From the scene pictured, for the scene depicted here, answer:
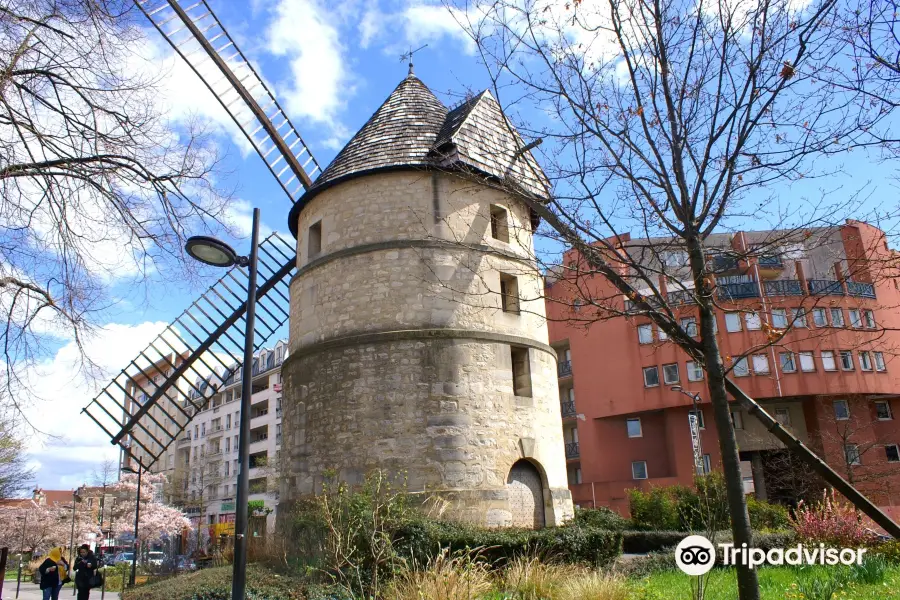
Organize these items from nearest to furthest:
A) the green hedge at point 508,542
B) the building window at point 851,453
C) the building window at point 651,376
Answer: the green hedge at point 508,542, the building window at point 851,453, the building window at point 651,376

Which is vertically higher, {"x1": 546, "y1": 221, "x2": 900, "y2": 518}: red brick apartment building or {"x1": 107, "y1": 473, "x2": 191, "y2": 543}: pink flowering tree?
{"x1": 546, "y1": 221, "x2": 900, "y2": 518}: red brick apartment building

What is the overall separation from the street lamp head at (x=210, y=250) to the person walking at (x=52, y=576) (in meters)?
9.07

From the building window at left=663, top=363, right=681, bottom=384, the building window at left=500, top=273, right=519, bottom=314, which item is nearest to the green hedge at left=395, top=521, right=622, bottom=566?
the building window at left=500, top=273, right=519, bottom=314

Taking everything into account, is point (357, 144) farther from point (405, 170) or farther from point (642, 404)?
point (642, 404)

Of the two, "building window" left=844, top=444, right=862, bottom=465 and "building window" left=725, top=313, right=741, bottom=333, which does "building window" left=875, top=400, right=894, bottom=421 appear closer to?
"building window" left=844, top=444, right=862, bottom=465

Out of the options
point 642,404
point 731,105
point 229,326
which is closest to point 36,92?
point 731,105

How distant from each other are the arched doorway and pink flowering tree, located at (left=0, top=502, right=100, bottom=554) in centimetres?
3314

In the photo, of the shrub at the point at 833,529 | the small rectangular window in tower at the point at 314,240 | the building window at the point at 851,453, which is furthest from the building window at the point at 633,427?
the small rectangular window in tower at the point at 314,240

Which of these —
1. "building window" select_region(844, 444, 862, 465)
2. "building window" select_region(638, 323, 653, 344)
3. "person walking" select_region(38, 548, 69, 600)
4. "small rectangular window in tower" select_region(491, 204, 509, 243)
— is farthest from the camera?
"building window" select_region(638, 323, 653, 344)

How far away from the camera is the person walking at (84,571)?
12.6 metres

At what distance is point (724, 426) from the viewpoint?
227 inches

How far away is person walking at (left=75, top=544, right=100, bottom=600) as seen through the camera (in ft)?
41.4

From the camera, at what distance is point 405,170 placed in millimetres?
14102

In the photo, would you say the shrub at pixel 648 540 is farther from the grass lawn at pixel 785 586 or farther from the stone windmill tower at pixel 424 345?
the grass lawn at pixel 785 586
